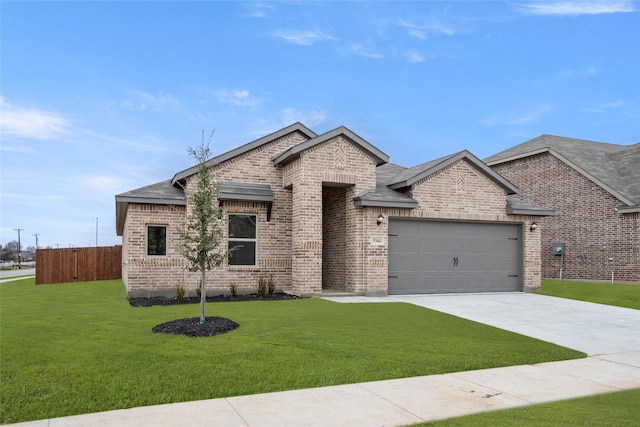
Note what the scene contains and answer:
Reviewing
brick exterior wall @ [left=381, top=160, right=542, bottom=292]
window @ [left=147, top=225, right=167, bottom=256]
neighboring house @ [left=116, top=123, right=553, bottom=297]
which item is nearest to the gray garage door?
neighboring house @ [left=116, top=123, right=553, bottom=297]

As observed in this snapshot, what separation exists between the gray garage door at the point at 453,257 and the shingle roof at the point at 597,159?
294 inches

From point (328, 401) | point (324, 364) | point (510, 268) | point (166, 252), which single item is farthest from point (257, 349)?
point (510, 268)

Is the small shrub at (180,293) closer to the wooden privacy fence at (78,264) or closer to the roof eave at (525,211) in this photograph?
the roof eave at (525,211)

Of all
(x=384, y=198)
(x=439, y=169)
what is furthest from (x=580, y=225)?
(x=384, y=198)

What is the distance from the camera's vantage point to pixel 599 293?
17422 mm

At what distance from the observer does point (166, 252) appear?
16.1 meters

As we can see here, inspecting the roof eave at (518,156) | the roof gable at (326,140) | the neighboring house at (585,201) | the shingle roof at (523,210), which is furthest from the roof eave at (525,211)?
the roof eave at (518,156)

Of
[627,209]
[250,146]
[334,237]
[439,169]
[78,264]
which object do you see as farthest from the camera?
[78,264]

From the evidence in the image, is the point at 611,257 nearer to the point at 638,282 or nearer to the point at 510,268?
the point at 638,282

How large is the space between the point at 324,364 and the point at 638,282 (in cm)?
1939

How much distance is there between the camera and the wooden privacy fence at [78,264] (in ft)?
82.7

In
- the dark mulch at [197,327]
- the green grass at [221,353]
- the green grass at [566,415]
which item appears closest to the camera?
the green grass at [566,415]

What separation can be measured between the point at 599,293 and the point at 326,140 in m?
10.8

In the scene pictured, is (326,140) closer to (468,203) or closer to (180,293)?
(468,203)
